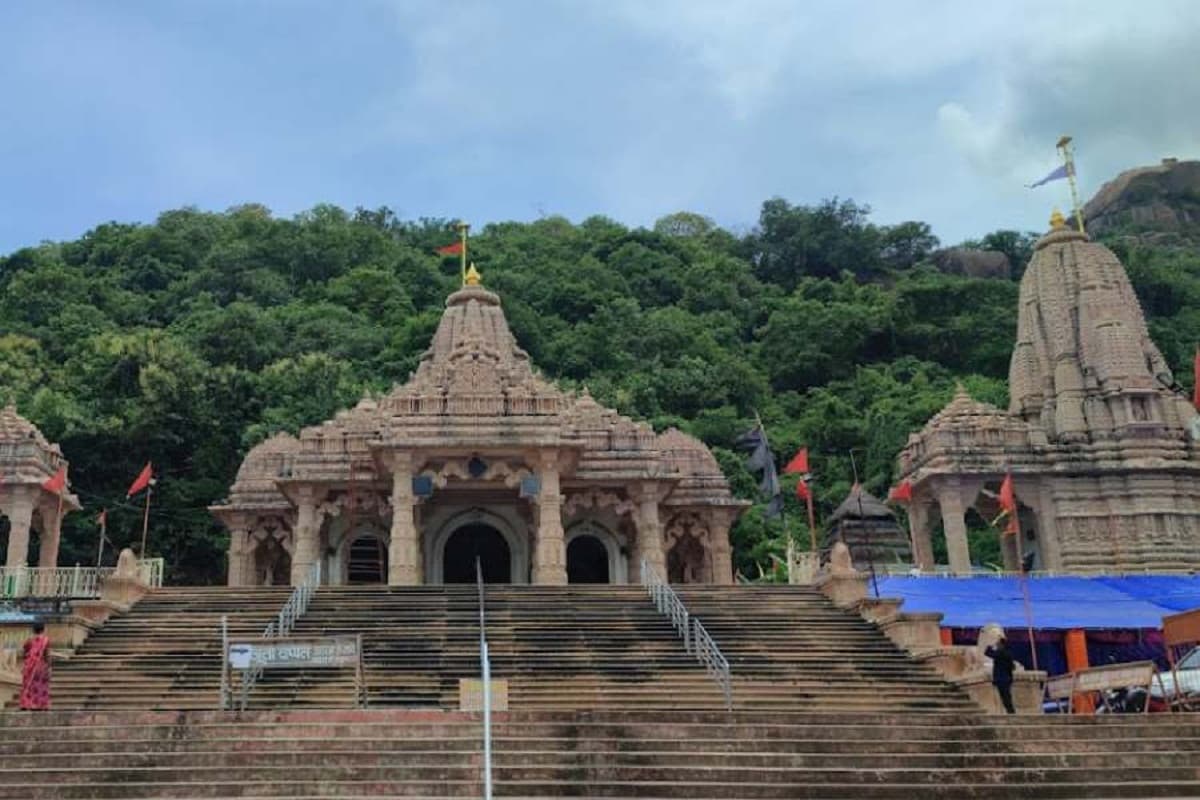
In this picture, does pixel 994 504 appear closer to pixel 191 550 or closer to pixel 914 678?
pixel 914 678

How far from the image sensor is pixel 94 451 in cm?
4688

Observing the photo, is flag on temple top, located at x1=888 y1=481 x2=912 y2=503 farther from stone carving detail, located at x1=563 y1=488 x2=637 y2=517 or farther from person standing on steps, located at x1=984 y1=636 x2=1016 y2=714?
person standing on steps, located at x1=984 y1=636 x2=1016 y2=714

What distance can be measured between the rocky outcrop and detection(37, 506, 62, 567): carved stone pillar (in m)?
90.6

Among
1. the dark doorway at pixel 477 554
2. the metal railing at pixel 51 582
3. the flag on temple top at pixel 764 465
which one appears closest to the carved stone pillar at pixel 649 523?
the dark doorway at pixel 477 554

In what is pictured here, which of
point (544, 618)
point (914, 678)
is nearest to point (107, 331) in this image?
point (544, 618)

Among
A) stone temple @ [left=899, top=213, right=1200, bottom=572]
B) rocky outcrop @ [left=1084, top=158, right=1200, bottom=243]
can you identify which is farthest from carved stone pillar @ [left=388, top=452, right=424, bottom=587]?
rocky outcrop @ [left=1084, top=158, right=1200, bottom=243]

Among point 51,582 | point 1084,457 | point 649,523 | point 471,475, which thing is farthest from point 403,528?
point 1084,457

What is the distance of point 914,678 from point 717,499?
52.0ft

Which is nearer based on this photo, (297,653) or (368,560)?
(297,653)

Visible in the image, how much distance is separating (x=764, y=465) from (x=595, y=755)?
39618 mm

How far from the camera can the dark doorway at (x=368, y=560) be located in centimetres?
3161

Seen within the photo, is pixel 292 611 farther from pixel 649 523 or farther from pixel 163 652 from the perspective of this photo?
pixel 649 523

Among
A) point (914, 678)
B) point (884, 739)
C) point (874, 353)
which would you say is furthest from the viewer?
point (874, 353)

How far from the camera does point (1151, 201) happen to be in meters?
99.4
